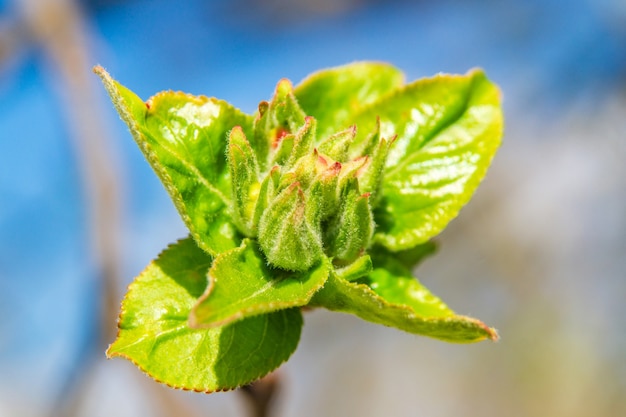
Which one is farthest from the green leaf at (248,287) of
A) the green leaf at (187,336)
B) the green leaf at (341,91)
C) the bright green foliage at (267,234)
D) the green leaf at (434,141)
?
the green leaf at (341,91)

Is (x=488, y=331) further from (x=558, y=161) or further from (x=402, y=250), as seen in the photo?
(x=558, y=161)

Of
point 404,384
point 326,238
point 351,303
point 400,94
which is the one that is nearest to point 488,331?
point 351,303

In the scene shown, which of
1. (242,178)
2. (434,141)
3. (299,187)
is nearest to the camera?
(299,187)

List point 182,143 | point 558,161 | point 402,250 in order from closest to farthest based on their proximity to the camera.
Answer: point 182,143 → point 402,250 → point 558,161

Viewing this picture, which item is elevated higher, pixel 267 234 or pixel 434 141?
pixel 434 141

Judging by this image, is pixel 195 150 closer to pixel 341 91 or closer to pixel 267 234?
pixel 267 234

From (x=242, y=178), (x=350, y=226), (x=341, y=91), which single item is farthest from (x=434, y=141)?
(x=242, y=178)
